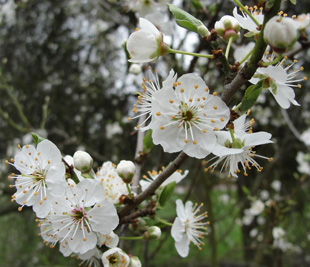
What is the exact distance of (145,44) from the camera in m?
0.89

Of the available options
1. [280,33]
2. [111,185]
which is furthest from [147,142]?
[280,33]

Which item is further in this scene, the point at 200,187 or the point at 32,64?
the point at 32,64

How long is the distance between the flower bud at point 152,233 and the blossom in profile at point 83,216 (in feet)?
0.61

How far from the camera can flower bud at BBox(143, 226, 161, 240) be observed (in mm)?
1095

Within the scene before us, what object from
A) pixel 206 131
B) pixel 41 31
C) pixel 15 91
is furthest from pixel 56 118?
pixel 206 131

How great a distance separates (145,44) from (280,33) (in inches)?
14.4

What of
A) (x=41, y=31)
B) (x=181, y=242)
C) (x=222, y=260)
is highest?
(x=181, y=242)

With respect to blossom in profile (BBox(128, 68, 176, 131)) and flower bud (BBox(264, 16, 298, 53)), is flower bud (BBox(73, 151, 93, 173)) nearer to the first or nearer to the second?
blossom in profile (BBox(128, 68, 176, 131))

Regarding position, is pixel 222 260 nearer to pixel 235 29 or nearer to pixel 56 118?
pixel 56 118

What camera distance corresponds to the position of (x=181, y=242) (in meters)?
1.21

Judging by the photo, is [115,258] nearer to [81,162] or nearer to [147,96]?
[81,162]

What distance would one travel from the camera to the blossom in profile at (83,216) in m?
0.96

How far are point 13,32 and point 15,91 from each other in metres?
0.86

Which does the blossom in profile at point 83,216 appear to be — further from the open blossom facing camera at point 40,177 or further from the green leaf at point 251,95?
the green leaf at point 251,95
